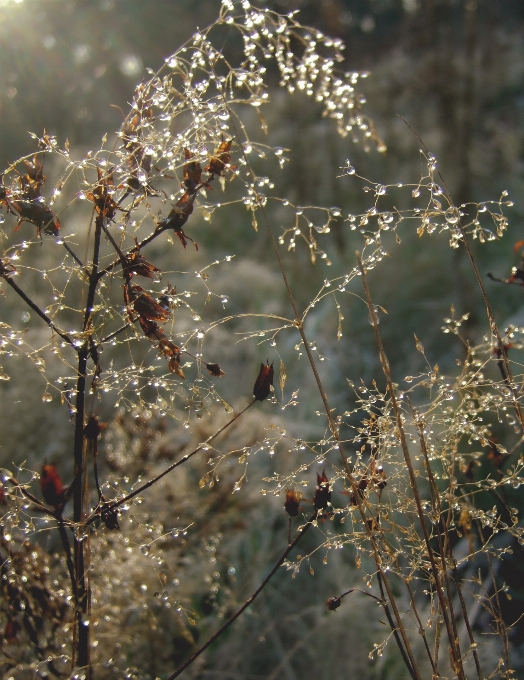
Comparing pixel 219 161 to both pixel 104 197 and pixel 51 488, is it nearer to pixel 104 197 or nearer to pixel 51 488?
pixel 104 197

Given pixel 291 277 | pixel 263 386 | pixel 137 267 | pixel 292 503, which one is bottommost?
pixel 292 503

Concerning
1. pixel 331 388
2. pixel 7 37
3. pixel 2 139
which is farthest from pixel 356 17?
pixel 331 388

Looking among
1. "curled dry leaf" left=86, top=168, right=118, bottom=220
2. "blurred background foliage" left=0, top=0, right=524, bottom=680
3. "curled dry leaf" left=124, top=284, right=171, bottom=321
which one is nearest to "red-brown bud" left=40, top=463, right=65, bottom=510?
"blurred background foliage" left=0, top=0, right=524, bottom=680

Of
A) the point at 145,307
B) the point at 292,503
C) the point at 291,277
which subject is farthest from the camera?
the point at 291,277

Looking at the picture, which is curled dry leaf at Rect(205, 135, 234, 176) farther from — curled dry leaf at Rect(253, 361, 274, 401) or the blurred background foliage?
curled dry leaf at Rect(253, 361, 274, 401)

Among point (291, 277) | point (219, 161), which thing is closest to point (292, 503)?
point (219, 161)

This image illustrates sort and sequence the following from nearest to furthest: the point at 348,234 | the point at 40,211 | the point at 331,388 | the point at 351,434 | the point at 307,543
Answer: the point at 40,211 → the point at 307,543 → the point at 351,434 → the point at 331,388 → the point at 348,234

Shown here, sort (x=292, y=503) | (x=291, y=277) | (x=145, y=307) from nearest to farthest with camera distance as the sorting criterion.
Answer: (x=145, y=307) → (x=292, y=503) → (x=291, y=277)

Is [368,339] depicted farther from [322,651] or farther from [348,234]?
[322,651]

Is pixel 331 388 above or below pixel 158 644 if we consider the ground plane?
above
